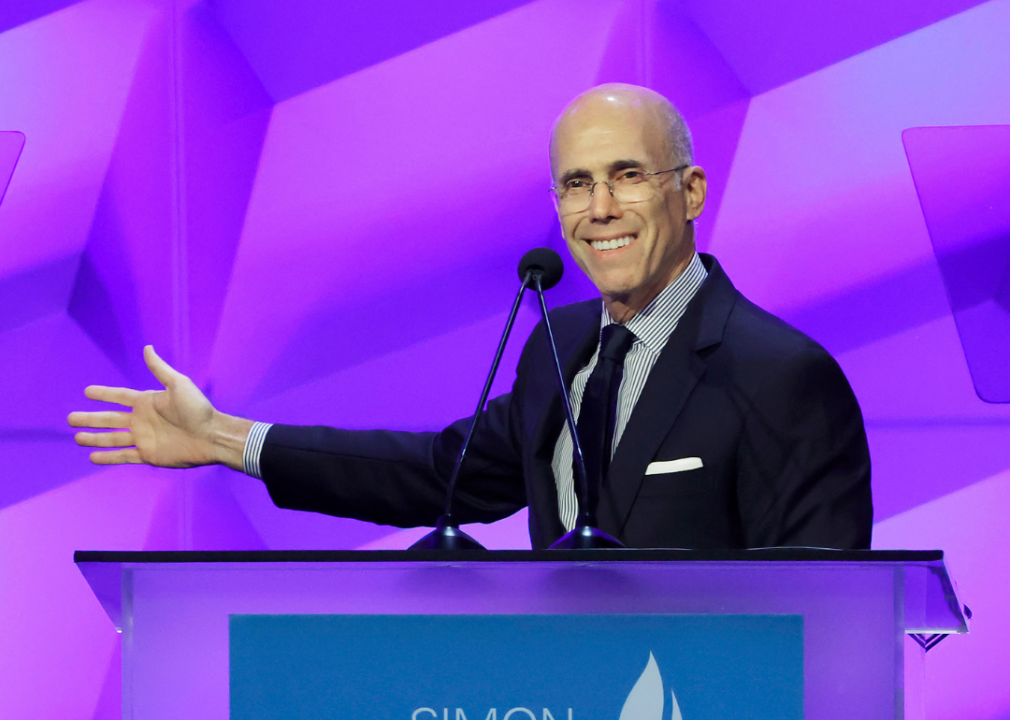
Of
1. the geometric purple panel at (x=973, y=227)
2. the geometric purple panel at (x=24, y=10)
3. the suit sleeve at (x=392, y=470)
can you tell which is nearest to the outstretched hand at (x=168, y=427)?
the suit sleeve at (x=392, y=470)

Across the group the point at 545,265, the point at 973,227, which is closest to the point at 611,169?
the point at 545,265

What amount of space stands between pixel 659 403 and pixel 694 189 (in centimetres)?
48

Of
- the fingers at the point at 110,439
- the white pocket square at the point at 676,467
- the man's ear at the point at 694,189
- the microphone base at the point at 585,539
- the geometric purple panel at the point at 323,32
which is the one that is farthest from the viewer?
the geometric purple panel at the point at 323,32

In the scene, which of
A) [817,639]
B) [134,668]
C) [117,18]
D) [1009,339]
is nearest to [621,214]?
[817,639]

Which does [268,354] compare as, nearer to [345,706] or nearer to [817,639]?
[345,706]

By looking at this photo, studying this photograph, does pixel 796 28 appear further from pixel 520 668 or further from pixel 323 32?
pixel 520 668

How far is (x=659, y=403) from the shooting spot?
1.70 m

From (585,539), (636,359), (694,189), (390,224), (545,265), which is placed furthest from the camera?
(390,224)

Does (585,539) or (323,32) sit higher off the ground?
(323,32)

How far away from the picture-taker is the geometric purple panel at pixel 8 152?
2.64 metres

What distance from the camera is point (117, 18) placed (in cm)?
283

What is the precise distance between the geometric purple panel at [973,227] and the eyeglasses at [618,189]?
3.46ft

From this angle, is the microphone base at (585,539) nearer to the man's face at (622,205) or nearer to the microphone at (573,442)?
the microphone at (573,442)

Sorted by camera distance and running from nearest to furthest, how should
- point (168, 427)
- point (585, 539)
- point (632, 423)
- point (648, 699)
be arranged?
point (648, 699) < point (585, 539) < point (632, 423) < point (168, 427)
